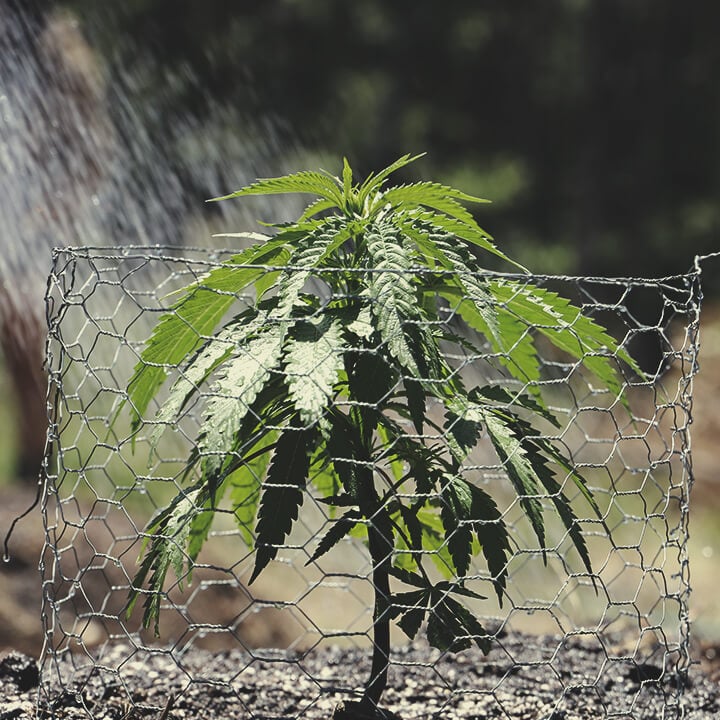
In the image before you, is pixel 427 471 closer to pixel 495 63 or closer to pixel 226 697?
pixel 226 697

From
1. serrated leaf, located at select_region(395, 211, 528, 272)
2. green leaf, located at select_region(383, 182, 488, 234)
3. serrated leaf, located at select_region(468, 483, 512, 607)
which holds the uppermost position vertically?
green leaf, located at select_region(383, 182, 488, 234)

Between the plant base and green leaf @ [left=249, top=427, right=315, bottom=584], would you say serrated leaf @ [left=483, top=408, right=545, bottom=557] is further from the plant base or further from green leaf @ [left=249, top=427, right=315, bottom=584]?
the plant base

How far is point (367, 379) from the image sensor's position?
1295 mm

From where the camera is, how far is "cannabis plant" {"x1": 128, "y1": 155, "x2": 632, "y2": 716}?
4.11 ft

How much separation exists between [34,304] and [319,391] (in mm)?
2260

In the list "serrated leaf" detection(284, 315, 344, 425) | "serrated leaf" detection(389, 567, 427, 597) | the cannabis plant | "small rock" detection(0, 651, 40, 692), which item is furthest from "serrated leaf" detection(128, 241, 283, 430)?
"small rock" detection(0, 651, 40, 692)

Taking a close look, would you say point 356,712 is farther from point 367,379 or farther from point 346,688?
point 367,379

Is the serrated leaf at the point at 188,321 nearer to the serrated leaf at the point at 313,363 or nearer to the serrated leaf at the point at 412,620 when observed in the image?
the serrated leaf at the point at 313,363

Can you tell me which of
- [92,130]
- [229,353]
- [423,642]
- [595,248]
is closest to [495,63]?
[595,248]

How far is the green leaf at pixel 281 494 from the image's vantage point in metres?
1.26

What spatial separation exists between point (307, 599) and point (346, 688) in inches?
59.0

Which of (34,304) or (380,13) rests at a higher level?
(380,13)

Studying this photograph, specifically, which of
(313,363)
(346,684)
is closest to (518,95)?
(346,684)

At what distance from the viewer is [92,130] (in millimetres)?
4090
